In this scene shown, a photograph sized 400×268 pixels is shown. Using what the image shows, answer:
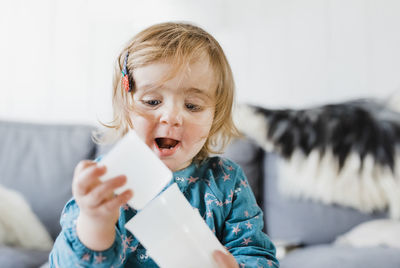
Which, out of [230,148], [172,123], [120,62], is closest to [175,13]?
[230,148]

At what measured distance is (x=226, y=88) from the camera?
2.64 ft

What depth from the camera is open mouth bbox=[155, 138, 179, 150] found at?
2.28ft

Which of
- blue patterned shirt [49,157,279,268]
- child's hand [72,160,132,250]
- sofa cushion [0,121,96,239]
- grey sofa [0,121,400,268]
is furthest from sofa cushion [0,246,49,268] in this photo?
child's hand [72,160,132,250]

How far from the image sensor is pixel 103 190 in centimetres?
49

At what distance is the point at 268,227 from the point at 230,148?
0.99 feet

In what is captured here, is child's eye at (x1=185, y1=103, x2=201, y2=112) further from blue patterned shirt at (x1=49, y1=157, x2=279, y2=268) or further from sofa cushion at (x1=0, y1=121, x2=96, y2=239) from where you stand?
sofa cushion at (x1=0, y1=121, x2=96, y2=239)

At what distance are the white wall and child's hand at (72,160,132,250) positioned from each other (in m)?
1.24

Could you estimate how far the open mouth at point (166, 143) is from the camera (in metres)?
0.70

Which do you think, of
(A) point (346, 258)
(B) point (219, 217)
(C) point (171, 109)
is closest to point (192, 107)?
(C) point (171, 109)

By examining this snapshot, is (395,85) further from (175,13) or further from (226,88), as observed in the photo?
(226,88)

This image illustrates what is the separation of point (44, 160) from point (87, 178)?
0.98m

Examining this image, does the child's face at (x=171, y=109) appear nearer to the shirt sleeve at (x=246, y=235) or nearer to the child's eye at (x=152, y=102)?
the child's eye at (x=152, y=102)

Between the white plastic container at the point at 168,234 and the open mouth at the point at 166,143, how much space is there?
7.1 inches

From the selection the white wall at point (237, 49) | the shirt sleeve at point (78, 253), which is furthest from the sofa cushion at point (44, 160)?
the shirt sleeve at point (78, 253)
